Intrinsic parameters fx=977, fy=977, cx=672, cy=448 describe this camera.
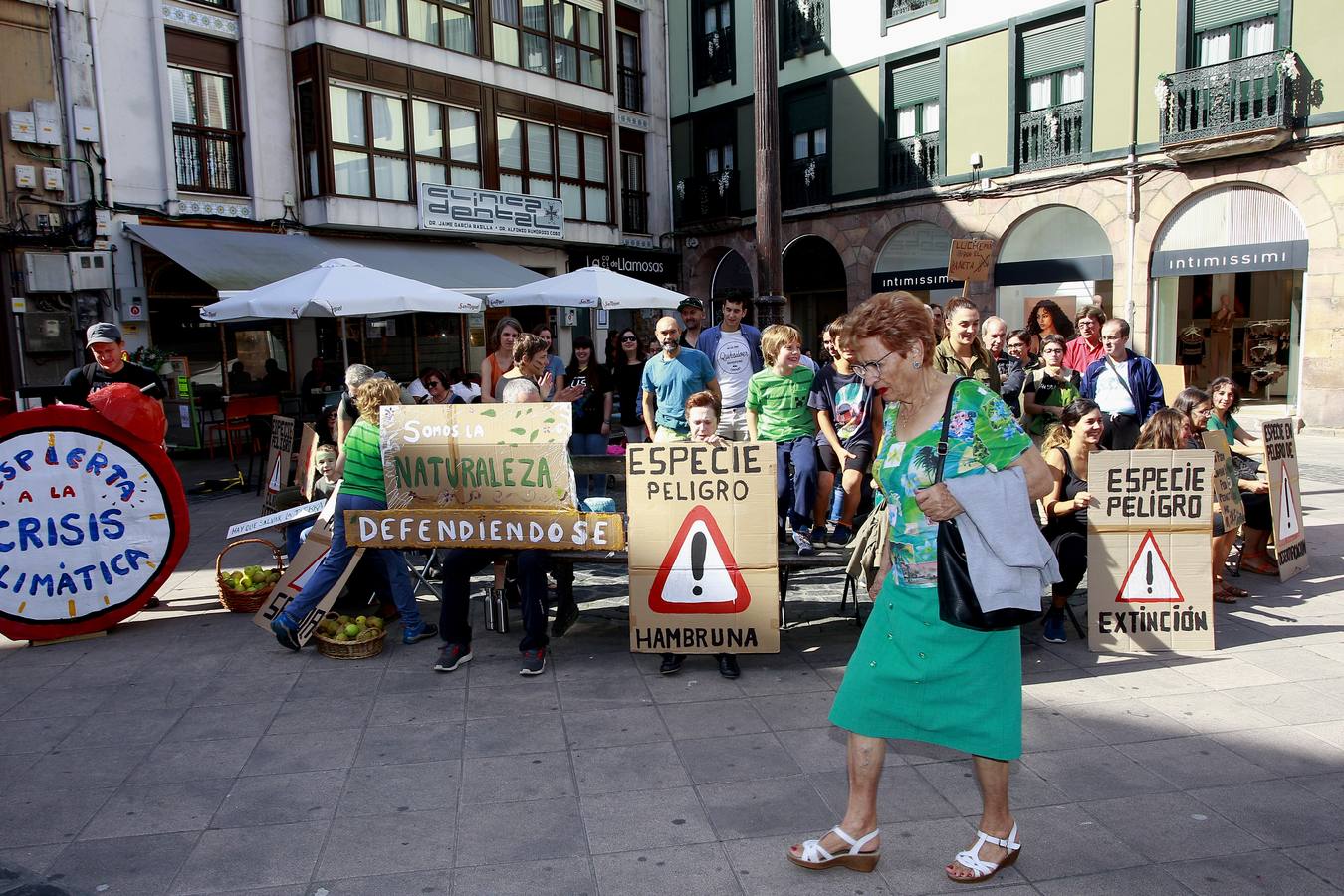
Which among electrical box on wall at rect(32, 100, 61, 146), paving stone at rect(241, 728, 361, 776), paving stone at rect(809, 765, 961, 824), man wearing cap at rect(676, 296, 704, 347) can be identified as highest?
electrical box on wall at rect(32, 100, 61, 146)

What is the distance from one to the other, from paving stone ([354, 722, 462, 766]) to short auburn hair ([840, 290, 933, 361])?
258cm

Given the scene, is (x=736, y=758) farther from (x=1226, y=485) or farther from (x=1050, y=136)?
(x=1050, y=136)

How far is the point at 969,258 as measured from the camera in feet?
31.2

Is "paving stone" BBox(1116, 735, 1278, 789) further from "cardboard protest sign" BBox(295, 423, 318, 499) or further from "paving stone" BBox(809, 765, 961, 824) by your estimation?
"cardboard protest sign" BBox(295, 423, 318, 499)

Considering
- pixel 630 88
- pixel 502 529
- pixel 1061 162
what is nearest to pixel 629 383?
pixel 502 529

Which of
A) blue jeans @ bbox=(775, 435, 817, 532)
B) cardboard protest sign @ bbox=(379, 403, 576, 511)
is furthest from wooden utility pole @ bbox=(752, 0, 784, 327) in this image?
cardboard protest sign @ bbox=(379, 403, 576, 511)

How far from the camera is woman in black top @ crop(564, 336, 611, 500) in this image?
9.31 m

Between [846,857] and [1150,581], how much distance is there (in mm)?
3092

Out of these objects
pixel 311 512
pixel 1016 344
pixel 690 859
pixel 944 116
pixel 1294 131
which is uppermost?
pixel 944 116

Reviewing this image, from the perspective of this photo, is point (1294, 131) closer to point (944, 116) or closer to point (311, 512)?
point (944, 116)

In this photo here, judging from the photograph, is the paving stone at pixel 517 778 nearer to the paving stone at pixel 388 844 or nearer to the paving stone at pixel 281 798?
the paving stone at pixel 388 844

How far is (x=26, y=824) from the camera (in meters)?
3.68

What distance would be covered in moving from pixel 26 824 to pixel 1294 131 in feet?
60.6

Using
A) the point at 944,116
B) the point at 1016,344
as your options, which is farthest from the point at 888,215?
the point at 1016,344
